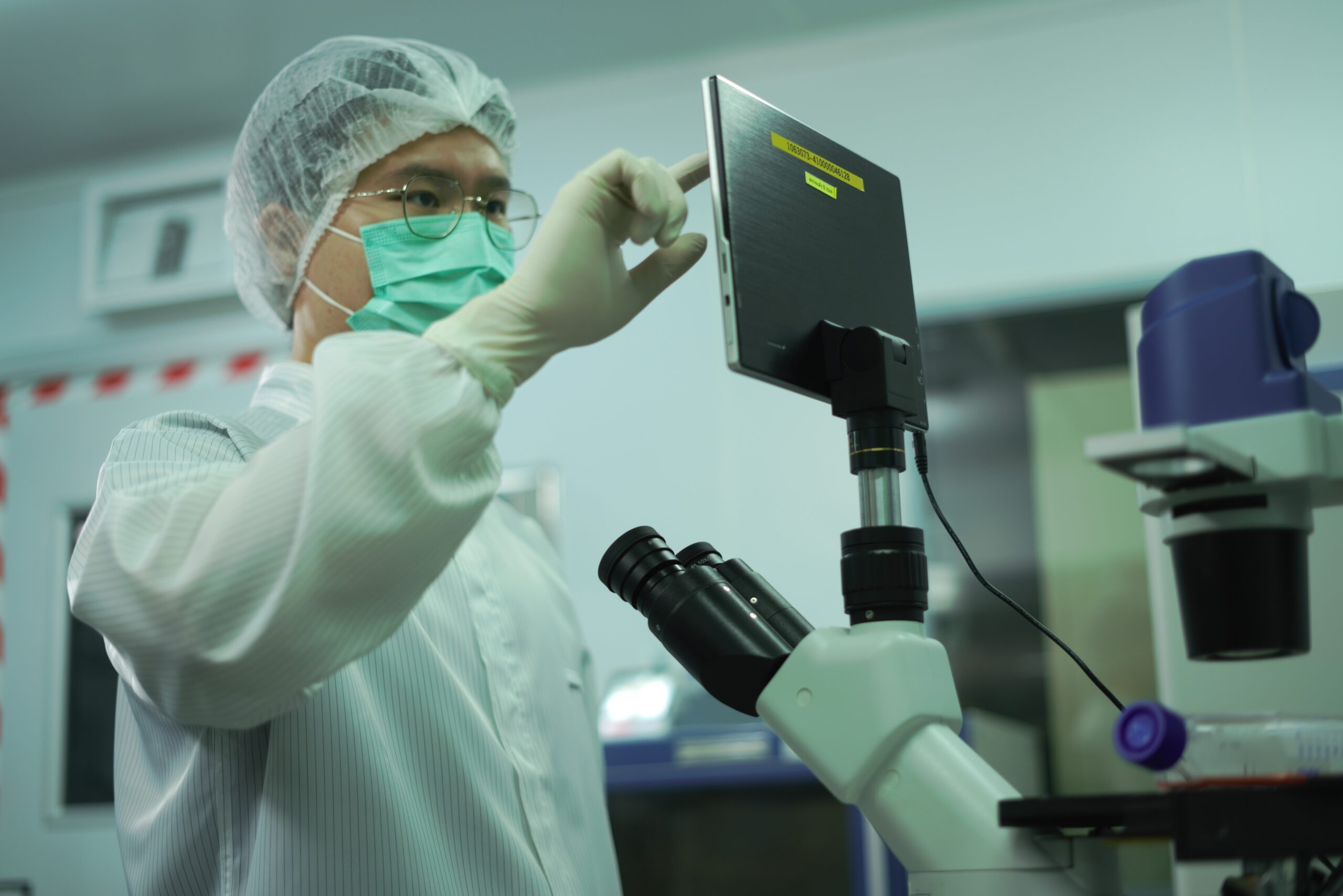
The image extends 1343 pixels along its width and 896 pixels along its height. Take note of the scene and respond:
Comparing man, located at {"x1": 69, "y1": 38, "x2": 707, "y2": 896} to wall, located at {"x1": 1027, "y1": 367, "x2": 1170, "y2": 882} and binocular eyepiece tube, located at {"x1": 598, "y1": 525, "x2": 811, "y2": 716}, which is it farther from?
wall, located at {"x1": 1027, "y1": 367, "x2": 1170, "y2": 882}

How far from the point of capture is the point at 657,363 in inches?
109

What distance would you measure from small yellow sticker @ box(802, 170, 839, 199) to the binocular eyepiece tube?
0.28 m

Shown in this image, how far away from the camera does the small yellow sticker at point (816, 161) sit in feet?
2.55

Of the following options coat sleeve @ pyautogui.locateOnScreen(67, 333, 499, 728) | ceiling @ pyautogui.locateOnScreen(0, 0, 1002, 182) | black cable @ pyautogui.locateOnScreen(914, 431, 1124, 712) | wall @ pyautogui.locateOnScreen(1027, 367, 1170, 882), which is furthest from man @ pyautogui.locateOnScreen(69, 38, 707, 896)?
wall @ pyautogui.locateOnScreen(1027, 367, 1170, 882)

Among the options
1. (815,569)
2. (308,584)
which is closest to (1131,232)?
(815,569)

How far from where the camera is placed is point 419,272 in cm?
126

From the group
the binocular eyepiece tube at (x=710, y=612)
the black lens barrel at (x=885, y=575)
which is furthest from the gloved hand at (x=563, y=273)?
the black lens barrel at (x=885, y=575)

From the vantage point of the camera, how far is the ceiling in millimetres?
2582

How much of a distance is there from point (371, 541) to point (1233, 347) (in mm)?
548

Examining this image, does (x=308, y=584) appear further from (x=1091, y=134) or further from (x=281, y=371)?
(x=1091, y=134)

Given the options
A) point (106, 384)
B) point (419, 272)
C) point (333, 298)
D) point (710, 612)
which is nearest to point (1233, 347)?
point (710, 612)

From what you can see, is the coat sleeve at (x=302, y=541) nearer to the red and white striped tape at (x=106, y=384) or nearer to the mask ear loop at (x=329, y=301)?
the mask ear loop at (x=329, y=301)

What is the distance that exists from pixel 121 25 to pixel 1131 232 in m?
2.41

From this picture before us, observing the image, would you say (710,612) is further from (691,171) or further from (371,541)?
(691,171)
